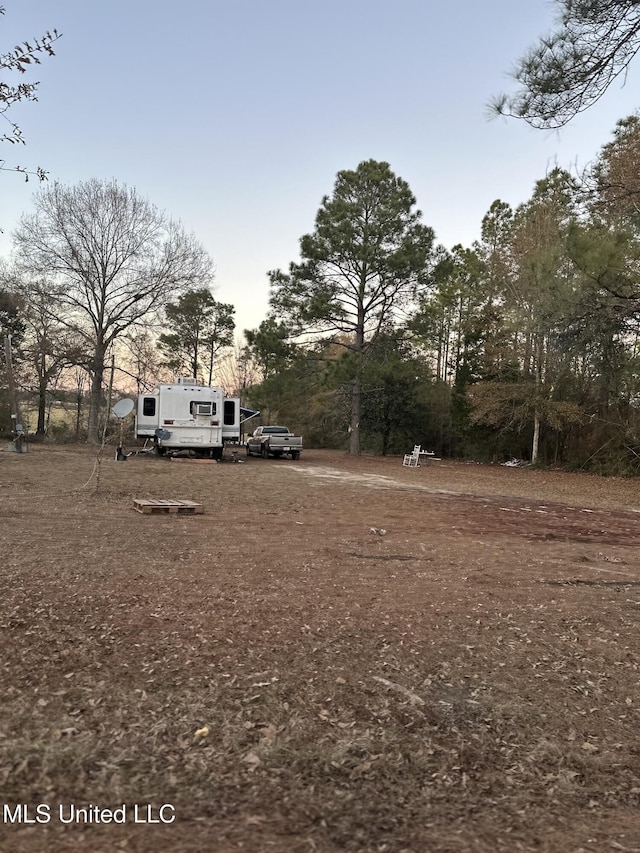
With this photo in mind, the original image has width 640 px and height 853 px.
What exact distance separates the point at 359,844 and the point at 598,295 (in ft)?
40.7

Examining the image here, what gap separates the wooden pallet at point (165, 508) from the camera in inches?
341

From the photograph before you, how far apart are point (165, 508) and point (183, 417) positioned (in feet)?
38.2

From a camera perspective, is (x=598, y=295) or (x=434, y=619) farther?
(x=598, y=295)

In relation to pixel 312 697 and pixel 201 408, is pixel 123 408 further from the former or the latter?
pixel 312 697

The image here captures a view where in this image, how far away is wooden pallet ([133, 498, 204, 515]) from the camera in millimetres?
8664

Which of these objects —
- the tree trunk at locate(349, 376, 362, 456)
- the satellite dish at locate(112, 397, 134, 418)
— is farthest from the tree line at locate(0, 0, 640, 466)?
the satellite dish at locate(112, 397, 134, 418)

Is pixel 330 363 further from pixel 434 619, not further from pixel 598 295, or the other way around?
pixel 434 619

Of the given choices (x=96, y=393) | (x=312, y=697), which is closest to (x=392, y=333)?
(x=96, y=393)

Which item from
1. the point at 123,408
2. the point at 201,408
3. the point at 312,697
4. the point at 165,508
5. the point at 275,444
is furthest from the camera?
the point at 275,444

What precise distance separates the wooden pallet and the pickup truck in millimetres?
14679

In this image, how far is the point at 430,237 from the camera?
85.3ft

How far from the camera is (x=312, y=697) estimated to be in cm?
309

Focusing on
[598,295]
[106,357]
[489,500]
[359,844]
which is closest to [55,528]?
[359,844]

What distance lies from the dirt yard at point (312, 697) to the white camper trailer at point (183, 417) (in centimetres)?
1330
